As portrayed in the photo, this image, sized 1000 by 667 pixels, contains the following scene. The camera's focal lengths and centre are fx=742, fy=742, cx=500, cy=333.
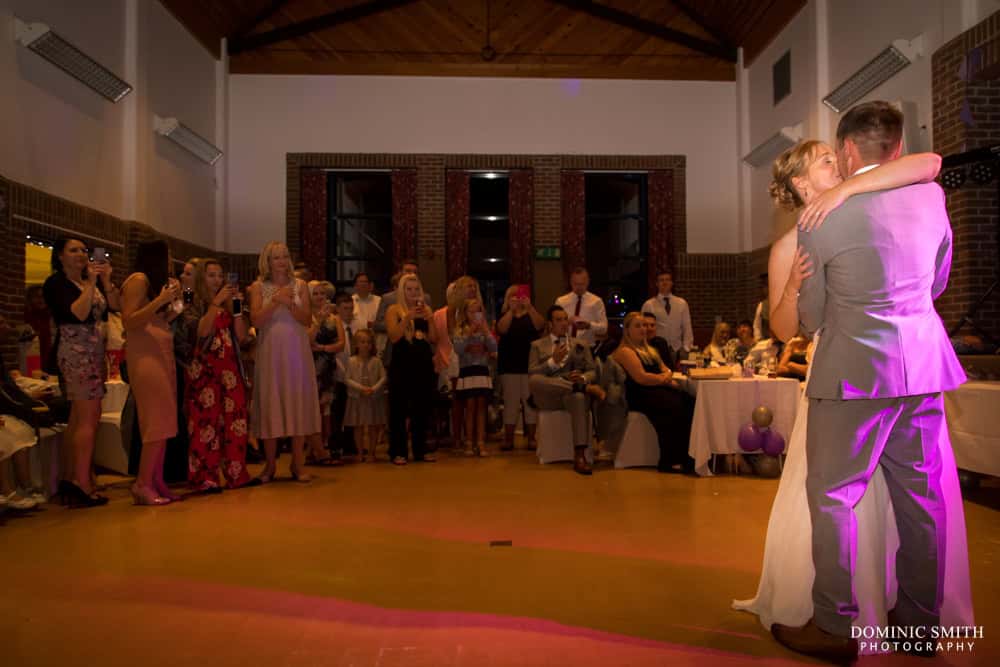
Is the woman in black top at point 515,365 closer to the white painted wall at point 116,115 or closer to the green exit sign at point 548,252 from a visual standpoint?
the green exit sign at point 548,252

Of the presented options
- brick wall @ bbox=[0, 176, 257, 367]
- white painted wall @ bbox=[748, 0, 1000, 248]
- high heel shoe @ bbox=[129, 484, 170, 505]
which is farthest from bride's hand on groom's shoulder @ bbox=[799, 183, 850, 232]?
brick wall @ bbox=[0, 176, 257, 367]

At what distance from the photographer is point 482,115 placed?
10.7 m

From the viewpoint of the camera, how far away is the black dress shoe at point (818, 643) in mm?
2029

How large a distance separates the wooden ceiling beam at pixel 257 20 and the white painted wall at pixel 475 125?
610 millimetres

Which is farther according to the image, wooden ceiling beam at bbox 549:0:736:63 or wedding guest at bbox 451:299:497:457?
wooden ceiling beam at bbox 549:0:736:63

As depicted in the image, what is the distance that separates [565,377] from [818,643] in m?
4.11

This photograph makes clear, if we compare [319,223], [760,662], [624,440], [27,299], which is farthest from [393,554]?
[319,223]

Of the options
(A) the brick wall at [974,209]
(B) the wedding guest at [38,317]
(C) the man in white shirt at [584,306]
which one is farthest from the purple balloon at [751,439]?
(B) the wedding guest at [38,317]

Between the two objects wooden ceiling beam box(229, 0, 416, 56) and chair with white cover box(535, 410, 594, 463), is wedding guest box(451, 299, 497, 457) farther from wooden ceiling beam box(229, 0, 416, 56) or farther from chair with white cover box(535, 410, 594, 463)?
wooden ceiling beam box(229, 0, 416, 56)

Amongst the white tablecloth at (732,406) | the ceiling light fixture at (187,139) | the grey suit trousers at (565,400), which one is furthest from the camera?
the ceiling light fixture at (187,139)

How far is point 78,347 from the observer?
429 cm

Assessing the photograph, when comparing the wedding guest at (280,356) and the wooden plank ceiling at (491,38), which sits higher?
the wooden plank ceiling at (491,38)

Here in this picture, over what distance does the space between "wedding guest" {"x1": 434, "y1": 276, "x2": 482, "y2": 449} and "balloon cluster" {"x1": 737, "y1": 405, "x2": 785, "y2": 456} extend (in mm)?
2505

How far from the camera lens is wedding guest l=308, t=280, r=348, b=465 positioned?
6.12 meters
